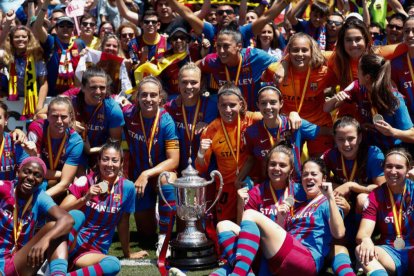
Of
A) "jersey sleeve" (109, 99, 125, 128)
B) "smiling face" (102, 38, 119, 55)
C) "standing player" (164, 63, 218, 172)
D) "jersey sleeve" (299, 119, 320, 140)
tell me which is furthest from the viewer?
"smiling face" (102, 38, 119, 55)

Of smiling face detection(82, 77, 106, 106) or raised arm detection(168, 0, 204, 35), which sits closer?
smiling face detection(82, 77, 106, 106)

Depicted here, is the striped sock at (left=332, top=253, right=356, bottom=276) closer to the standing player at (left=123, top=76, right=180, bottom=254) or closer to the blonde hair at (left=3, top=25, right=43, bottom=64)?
the standing player at (left=123, top=76, right=180, bottom=254)

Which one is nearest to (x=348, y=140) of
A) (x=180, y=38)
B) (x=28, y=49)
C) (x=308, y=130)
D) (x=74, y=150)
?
(x=308, y=130)

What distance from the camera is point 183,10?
9.52 m

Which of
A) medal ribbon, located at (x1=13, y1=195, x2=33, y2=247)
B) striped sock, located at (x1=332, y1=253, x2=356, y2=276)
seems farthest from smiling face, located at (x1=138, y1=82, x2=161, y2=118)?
striped sock, located at (x1=332, y1=253, x2=356, y2=276)

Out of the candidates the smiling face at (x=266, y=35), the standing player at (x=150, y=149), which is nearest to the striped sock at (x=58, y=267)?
the standing player at (x=150, y=149)

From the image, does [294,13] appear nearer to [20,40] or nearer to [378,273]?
[20,40]

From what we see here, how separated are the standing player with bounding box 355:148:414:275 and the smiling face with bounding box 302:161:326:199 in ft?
1.33

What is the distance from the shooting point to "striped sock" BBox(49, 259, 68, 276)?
670cm

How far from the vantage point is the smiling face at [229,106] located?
8039 mm

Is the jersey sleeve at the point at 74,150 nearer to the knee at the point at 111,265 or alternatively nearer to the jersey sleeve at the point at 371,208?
the knee at the point at 111,265

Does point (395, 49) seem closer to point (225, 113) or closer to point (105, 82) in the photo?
point (225, 113)

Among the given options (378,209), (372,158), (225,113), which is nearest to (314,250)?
(378,209)

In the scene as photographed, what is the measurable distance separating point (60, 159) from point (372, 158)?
282cm
